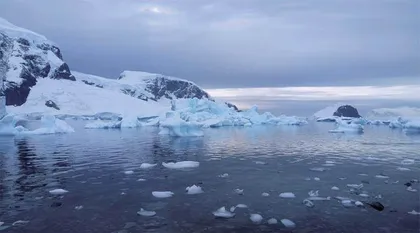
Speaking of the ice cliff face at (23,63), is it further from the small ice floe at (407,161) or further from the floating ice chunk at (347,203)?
the floating ice chunk at (347,203)

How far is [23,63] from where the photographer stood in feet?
525

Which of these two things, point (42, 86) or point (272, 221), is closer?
point (272, 221)

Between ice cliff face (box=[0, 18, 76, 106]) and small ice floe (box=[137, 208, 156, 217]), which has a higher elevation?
ice cliff face (box=[0, 18, 76, 106])

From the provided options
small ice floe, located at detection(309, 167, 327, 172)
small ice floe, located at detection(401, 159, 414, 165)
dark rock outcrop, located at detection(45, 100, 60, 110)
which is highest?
dark rock outcrop, located at detection(45, 100, 60, 110)

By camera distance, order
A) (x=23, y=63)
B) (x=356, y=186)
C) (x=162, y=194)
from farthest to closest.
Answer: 1. (x=23, y=63)
2. (x=356, y=186)
3. (x=162, y=194)

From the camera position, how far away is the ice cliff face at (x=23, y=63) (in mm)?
148250

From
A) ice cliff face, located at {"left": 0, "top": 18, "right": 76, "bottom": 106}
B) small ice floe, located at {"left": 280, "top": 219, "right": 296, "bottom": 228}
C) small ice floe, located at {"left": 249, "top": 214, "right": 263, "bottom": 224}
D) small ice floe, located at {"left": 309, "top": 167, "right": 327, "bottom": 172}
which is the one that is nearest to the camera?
small ice floe, located at {"left": 280, "top": 219, "right": 296, "bottom": 228}

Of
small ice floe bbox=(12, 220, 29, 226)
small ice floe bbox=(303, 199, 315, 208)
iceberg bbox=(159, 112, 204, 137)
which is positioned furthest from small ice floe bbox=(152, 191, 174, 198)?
iceberg bbox=(159, 112, 204, 137)

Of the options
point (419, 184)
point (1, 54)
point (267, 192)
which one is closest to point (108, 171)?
point (267, 192)

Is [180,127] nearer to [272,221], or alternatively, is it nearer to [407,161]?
[407,161]

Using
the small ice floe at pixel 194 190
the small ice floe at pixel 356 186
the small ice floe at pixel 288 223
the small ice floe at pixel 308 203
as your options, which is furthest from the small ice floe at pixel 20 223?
the small ice floe at pixel 356 186

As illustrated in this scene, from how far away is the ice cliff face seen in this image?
14825 centimetres

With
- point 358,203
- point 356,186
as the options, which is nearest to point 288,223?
point 358,203

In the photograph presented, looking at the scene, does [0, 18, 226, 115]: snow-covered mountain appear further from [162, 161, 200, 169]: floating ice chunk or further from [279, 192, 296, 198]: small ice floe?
[279, 192, 296, 198]: small ice floe
